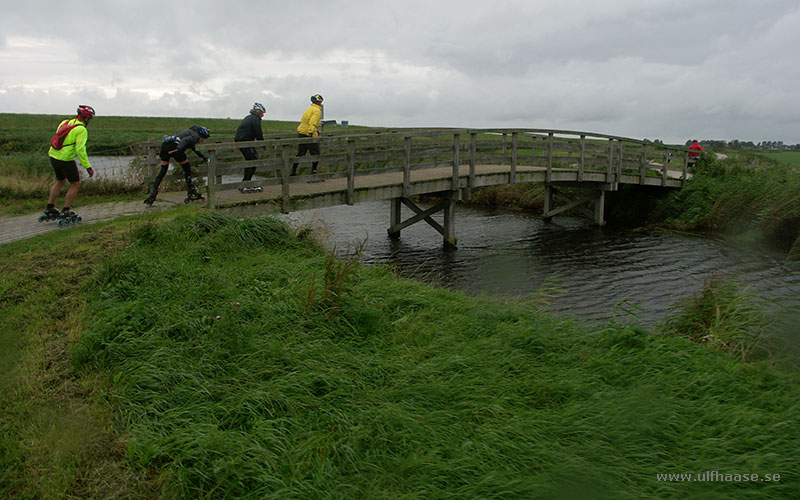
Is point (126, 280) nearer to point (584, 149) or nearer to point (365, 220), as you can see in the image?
point (365, 220)

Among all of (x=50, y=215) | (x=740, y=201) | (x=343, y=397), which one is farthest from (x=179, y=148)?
(x=740, y=201)

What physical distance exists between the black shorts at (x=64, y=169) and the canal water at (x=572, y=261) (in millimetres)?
3829

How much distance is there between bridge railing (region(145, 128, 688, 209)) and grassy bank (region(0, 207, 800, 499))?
14.6 feet

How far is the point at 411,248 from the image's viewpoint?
1586 centimetres

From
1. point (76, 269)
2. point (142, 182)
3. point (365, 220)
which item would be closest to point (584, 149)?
point (365, 220)

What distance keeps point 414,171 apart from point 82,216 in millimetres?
9063

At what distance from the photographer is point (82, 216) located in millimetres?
10781

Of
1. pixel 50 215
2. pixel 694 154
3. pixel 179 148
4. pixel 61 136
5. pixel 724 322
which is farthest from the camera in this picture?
pixel 694 154

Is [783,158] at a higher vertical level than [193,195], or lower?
higher

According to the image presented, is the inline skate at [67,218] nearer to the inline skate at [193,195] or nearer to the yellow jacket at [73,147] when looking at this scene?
the yellow jacket at [73,147]

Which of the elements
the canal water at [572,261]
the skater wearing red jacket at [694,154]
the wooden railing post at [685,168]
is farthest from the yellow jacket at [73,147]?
the skater wearing red jacket at [694,154]

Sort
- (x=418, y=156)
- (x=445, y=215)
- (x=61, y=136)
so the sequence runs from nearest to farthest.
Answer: (x=61, y=136), (x=418, y=156), (x=445, y=215)

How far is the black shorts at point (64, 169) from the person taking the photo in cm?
952

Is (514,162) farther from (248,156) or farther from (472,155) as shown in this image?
(248,156)
